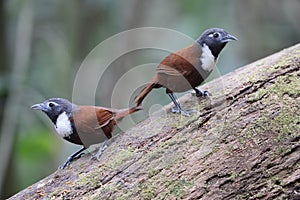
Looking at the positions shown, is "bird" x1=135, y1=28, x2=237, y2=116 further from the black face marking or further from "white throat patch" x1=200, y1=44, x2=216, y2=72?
the black face marking

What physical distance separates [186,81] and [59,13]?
4.04 metres

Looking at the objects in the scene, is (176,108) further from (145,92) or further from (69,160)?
(69,160)

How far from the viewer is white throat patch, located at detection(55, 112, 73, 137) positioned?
8.27 ft

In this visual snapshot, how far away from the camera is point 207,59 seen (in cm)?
258

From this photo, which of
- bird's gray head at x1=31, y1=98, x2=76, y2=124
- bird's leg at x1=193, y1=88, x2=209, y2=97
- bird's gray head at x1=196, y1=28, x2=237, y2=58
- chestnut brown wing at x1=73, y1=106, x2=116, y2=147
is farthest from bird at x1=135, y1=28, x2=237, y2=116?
bird's gray head at x1=31, y1=98, x2=76, y2=124

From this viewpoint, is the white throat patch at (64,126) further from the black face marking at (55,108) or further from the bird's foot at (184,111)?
the bird's foot at (184,111)

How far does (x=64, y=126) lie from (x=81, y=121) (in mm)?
91

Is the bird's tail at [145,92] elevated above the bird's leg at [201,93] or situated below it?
above

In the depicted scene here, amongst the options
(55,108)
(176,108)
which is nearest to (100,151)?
(55,108)

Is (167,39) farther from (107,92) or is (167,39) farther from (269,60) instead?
(269,60)

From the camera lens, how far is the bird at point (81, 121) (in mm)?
2529

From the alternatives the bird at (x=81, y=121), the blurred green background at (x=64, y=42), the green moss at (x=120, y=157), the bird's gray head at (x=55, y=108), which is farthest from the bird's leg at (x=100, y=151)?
the blurred green background at (x=64, y=42)

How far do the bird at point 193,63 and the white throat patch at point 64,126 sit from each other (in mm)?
519

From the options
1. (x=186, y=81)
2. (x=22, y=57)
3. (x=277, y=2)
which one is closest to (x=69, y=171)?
(x=186, y=81)
